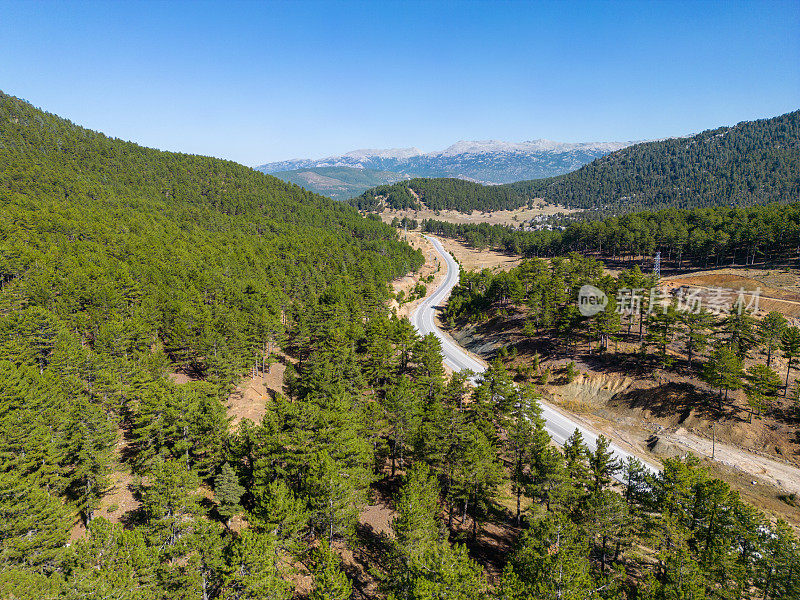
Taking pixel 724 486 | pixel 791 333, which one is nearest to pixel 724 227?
pixel 791 333

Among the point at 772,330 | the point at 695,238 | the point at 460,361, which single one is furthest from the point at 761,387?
the point at 695,238

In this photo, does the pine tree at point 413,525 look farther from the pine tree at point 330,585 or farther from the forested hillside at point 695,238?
the forested hillside at point 695,238

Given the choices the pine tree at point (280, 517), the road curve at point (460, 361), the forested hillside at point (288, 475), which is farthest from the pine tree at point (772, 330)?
the pine tree at point (280, 517)

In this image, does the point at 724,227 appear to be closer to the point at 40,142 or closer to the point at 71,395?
the point at 71,395

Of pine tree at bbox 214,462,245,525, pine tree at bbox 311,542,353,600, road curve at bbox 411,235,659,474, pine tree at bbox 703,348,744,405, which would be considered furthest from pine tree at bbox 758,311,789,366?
pine tree at bbox 214,462,245,525

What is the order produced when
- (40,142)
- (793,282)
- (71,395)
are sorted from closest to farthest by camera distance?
(71,395), (793,282), (40,142)

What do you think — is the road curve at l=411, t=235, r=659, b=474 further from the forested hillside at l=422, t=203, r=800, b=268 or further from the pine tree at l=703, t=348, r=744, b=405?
the forested hillside at l=422, t=203, r=800, b=268
